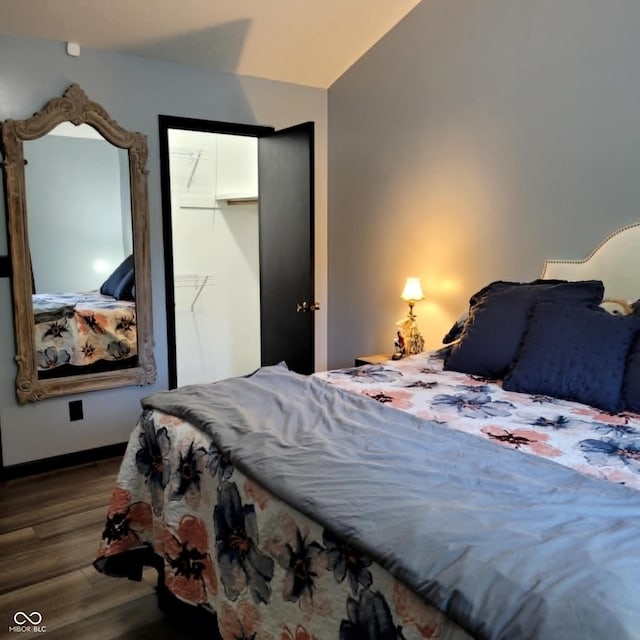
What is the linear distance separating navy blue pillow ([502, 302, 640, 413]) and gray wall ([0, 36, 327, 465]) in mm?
2318

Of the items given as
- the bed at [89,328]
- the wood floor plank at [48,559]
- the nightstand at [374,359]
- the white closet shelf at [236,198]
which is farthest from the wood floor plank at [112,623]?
the white closet shelf at [236,198]

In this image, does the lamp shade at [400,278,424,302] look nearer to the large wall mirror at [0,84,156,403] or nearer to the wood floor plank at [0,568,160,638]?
the large wall mirror at [0,84,156,403]

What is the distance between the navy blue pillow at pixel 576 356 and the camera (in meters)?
2.06

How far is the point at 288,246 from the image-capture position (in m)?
3.91

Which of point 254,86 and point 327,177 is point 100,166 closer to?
point 254,86

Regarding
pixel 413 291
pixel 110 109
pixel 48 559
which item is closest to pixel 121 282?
pixel 110 109

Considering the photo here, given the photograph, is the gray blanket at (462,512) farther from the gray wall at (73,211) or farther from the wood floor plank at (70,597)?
the gray wall at (73,211)

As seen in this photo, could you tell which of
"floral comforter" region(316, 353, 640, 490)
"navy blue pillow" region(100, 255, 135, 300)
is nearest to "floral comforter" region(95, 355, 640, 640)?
"floral comforter" region(316, 353, 640, 490)

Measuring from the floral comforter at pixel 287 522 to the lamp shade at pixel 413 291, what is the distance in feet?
3.68

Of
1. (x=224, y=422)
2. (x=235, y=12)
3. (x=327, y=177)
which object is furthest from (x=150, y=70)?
(x=224, y=422)

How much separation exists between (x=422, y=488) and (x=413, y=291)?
2388mm

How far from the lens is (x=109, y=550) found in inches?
80.2

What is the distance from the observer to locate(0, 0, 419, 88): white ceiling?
296cm

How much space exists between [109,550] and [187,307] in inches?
131
